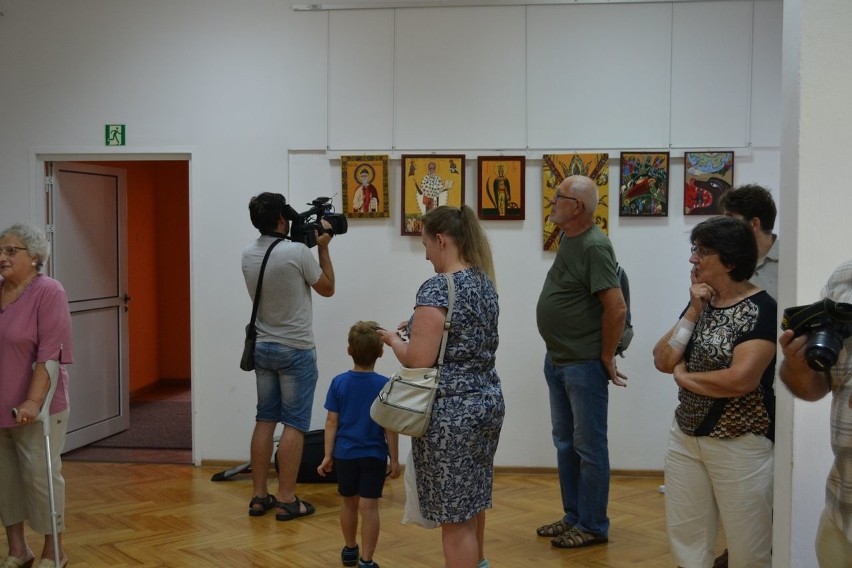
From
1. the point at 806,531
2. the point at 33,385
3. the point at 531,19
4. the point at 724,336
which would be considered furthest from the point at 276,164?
the point at 806,531

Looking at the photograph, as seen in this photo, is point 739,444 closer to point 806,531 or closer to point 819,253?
point 806,531

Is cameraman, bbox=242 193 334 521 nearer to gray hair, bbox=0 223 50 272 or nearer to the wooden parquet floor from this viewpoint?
the wooden parquet floor

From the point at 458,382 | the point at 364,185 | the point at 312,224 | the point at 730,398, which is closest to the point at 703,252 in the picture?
the point at 730,398

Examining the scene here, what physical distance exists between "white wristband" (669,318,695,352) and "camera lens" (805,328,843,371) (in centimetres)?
88

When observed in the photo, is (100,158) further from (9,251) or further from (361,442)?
(361,442)

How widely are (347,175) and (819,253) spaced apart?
3.58m

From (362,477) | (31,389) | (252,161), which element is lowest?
(362,477)

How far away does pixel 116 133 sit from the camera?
5.99 meters

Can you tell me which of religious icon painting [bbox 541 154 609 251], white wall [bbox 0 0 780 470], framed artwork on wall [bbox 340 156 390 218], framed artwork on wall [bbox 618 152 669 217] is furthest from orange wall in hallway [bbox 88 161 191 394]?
framed artwork on wall [bbox 618 152 669 217]

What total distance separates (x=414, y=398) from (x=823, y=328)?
4.48ft

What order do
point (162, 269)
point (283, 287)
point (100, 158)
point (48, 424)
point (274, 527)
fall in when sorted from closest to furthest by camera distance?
point (48, 424) → point (274, 527) → point (283, 287) → point (100, 158) → point (162, 269)

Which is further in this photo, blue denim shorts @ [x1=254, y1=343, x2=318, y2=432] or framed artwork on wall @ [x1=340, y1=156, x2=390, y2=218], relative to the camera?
framed artwork on wall @ [x1=340, y1=156, x2=390, y2=218]

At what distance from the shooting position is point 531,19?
5.70 m

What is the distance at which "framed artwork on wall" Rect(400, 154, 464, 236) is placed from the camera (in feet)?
18.9
